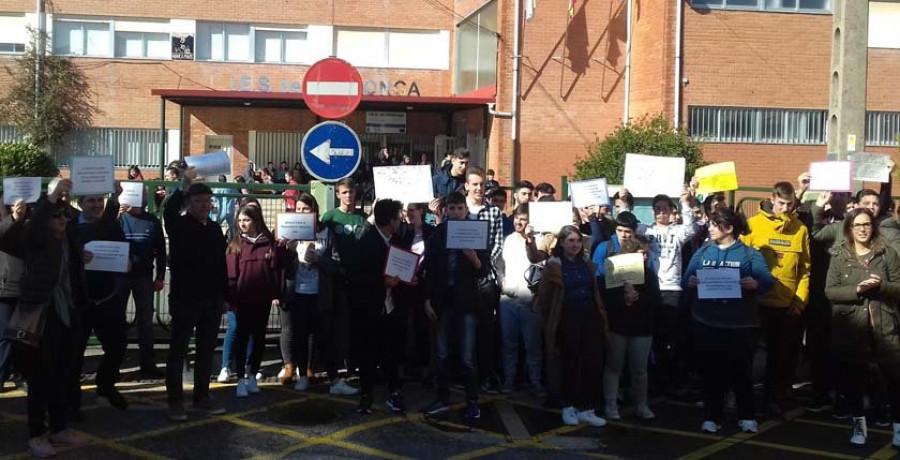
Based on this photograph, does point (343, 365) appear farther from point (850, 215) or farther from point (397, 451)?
point (850, 215)

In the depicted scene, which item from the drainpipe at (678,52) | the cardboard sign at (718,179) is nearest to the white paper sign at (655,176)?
the cardboard sign at (718,179)

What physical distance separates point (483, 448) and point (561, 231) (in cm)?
209

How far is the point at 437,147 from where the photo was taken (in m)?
32.0

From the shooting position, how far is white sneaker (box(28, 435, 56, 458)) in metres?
7.22

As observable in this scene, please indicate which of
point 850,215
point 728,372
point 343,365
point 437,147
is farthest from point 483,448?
point 437,147

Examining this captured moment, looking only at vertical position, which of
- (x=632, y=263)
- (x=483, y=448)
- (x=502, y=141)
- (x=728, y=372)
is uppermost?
(x=502, y=141)

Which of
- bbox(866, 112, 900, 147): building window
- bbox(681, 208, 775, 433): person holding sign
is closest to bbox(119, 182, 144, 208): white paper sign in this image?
bbox(681, 208, 775, 433): person holding sign

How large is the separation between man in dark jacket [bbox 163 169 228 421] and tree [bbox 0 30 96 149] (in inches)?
1032

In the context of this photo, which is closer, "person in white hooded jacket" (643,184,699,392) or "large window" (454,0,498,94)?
"person in white hooded jacket" (643,184,699,392)

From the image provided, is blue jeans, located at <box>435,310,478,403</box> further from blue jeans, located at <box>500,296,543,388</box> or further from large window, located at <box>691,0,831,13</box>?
large window, located at <box>691,0,831,13</box>

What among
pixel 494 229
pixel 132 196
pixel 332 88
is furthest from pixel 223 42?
pixel 494 229

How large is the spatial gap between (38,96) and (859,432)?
29814mm

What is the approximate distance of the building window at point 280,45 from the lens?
110 feet

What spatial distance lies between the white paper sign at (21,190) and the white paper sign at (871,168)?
810 cm
